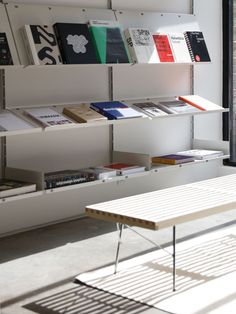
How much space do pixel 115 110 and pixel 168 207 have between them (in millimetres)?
1517

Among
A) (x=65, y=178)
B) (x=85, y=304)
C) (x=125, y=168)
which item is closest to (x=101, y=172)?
(x=125, y=168)

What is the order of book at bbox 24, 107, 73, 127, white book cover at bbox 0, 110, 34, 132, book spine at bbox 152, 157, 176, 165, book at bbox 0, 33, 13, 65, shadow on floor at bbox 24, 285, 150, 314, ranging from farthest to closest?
book spine at bbox 152, 157, 176, 165 < book at bbox 24, 107, 73, 127 < book at bbox 0, 33, 13, 65 < white book cover at bbox 0, 110, 34, 132 < shadow on floor at bbox 24, 285, 150, 314

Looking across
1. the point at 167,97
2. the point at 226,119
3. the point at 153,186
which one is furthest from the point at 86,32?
the point at 226,119

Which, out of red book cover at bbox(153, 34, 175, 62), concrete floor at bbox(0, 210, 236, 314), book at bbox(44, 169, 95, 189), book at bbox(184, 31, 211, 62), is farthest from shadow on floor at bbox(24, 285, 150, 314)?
book at bbox(184, 31, 211, 62)

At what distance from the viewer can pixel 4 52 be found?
4453 mm

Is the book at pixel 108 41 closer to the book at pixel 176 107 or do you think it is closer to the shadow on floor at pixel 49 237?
the book at pixel 176 107

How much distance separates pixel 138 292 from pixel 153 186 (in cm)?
245

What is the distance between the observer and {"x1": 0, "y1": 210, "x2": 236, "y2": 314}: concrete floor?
11.2 ft

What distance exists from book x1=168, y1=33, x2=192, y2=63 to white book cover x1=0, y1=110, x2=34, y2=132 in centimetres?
178

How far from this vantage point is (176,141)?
6.19m

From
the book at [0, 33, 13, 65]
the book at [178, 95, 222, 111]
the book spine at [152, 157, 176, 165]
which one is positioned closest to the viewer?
the book at [0, 33, 13, 65]

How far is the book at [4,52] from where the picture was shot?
4.42m

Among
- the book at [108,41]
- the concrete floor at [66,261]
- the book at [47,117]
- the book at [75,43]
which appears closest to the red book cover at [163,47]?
the book at [108,41]

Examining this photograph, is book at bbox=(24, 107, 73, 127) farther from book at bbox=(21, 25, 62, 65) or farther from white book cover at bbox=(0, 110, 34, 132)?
book at bbox=(21, 25, 62, 65)
